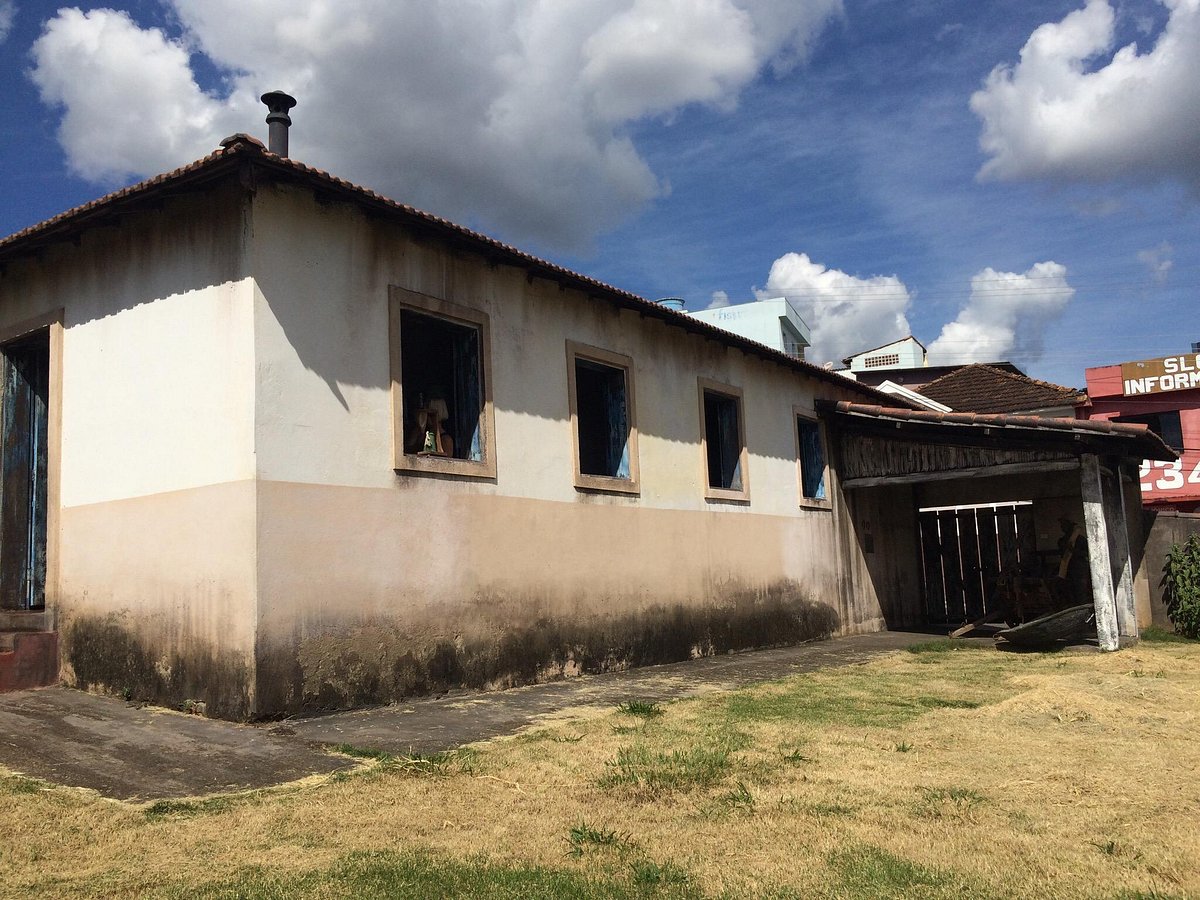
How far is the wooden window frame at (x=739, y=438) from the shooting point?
12727mm

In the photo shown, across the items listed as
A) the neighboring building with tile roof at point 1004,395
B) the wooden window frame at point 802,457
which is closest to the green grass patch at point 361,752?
the wooden window frame at point 802,457

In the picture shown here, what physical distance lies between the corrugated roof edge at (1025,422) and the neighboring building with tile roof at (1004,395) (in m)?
11.0

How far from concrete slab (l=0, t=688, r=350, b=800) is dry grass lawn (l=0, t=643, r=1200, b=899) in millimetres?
320

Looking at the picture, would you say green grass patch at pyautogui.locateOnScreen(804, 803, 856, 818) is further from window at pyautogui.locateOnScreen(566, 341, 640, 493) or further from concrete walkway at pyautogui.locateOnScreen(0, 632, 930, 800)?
window at pyautogui.locateOnScreen(566, 341, 640, 493)

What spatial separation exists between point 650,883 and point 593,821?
0.89 m

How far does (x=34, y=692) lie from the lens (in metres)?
8.05

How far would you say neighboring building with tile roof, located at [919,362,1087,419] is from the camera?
25.1 m

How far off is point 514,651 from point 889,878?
5.97 metres

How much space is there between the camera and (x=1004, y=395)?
2550 centimetres

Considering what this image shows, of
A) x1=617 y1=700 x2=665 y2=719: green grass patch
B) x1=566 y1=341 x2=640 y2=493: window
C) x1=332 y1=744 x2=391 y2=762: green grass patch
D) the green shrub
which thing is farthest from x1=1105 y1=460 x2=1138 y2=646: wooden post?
x1=332 y1=744 x2=391 y2=762: green grass patch

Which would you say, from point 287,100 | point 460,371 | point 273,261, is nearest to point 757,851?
point 273,261

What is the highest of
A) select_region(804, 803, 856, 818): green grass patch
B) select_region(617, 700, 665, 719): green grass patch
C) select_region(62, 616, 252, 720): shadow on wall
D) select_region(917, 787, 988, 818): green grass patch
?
select_region(62, 616, 252, 720): shadow on wall

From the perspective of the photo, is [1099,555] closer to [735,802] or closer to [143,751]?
[735,802]

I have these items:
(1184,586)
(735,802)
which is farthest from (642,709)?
(1184,586)
